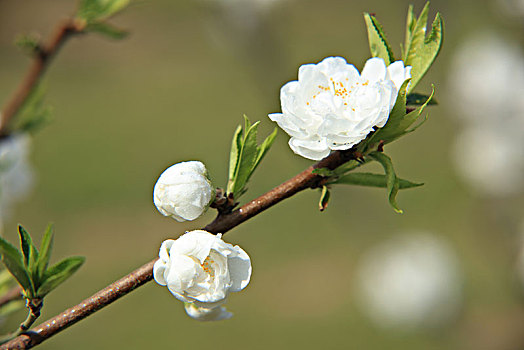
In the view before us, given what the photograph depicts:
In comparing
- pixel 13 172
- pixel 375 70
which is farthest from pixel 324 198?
pixel 13 172

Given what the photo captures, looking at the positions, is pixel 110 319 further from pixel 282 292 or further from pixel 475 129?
pixel 475 129

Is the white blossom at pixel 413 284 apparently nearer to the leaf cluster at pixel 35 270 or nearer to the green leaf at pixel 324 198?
the green leaf at pixel 324 198

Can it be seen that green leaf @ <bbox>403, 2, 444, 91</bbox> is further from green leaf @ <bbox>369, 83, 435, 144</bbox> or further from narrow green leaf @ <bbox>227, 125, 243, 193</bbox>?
narrow green leaf @ <bbox>227, 125, 243, 193</bbox>

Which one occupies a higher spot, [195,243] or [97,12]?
[97,12]

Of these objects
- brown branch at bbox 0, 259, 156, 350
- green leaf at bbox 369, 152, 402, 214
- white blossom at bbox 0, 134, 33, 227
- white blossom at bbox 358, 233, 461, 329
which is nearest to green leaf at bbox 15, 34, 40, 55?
white blossom at bbox 0, 134, 33, 227

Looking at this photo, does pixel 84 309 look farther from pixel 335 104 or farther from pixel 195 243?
pixel 335 104
